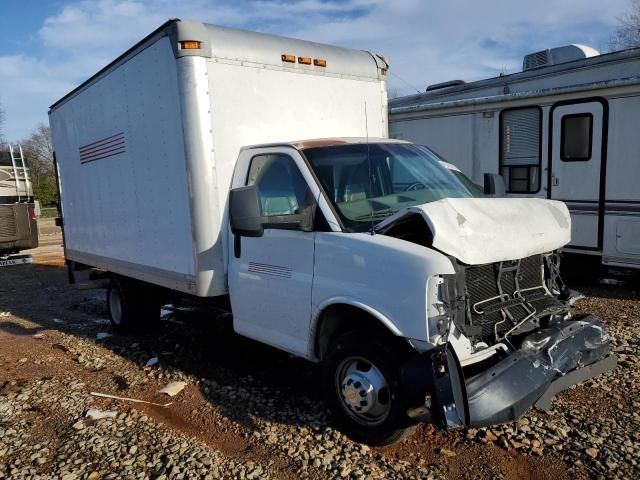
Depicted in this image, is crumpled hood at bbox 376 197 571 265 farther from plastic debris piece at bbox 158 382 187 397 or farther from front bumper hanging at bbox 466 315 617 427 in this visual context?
plastic debris piece at bbox 158 382 187 397

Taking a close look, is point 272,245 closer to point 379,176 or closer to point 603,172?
point 379,176

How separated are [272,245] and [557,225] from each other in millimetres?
2133

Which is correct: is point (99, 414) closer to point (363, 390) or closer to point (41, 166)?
point (363, 390)

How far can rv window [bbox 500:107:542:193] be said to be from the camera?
27.7 ft

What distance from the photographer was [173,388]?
488 centimetres

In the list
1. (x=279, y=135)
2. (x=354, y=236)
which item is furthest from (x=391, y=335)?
(x=279, y=135)

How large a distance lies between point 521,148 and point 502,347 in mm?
5876

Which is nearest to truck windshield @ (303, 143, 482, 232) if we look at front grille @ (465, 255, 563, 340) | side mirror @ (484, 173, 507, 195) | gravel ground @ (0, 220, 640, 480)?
side mirror @ (484, 173, 507, 195)

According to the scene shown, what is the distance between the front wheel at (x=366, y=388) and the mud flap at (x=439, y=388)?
229 mm

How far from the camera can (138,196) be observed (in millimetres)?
5809

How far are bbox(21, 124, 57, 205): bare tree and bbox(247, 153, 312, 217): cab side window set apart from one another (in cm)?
2643

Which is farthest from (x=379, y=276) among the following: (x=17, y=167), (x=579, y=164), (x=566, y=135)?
(x=17, y=167)

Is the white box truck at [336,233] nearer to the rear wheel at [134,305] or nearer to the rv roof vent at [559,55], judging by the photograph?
the rear wheel at [134,305]

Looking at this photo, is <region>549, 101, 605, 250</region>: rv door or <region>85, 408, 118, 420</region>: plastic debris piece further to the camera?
<region>549, 101, 605, 250</region>: rv door
